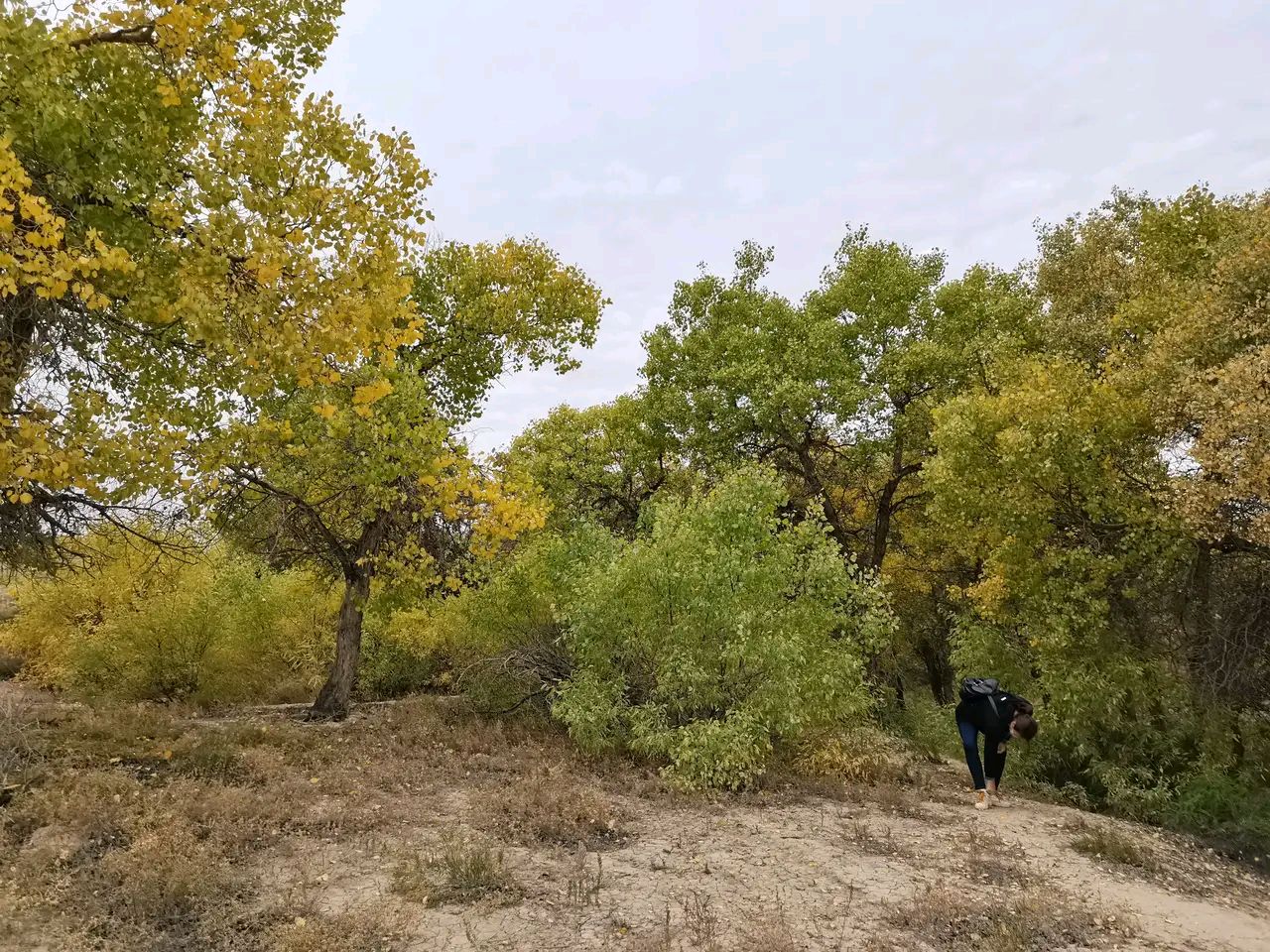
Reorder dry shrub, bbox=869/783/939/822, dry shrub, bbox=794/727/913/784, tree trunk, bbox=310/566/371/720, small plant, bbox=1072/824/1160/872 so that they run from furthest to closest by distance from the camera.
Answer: tree trunk, bbox=310/566/371/720, dry shrub, bbox=794/727/913/784, dry shrub, bbox=869/783/939/822, small plant, bbox=1072/824/1160/872

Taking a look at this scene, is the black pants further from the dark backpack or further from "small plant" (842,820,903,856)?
"small plant" (842,820,903,856)

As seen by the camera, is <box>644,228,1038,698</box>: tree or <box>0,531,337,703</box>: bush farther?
<box>644,228,1038,698</box>: tree

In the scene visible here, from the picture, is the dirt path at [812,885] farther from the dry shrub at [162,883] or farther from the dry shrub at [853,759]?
the dry shrub at [853,759]

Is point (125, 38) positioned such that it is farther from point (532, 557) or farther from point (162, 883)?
point (532, 557)

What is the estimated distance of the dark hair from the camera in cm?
912

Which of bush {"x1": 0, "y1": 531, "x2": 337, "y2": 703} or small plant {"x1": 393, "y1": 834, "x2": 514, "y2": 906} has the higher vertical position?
bush {"x1": 0, "y1": 531, "x2": 337, "y2": 703}

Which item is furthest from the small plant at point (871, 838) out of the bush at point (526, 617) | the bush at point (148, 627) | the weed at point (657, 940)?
the bush at point (148, 627)

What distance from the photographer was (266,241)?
443 centimetres

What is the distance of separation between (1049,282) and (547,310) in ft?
39.1

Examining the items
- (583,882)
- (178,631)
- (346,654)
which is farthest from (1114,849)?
(178,631)

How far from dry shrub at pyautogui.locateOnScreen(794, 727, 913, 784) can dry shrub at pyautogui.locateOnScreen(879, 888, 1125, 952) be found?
370cm

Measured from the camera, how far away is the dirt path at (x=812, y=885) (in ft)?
16.6

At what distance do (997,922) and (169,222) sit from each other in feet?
24.5

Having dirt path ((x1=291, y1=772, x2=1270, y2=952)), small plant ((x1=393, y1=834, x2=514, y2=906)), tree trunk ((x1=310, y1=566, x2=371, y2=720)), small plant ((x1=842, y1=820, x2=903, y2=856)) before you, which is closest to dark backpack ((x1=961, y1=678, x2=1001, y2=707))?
dirt path ((x1=291, y1=772, x2=1270, y2=952))
